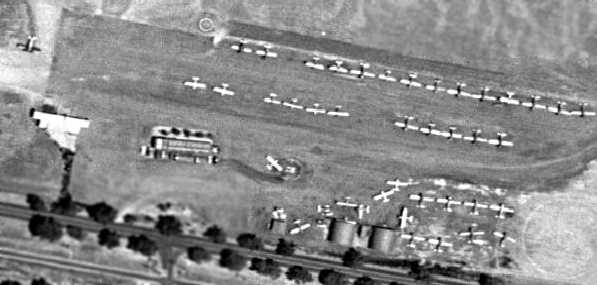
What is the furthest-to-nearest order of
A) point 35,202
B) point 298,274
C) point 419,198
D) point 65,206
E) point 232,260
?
point 419,198, point 298,274, point 232,260, point 65,206, point 35,202

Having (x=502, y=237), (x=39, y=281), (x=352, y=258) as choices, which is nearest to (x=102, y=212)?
(x=39, y=281)

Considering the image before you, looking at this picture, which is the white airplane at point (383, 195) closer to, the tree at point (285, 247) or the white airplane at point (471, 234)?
the white airplane at point (471, 234)

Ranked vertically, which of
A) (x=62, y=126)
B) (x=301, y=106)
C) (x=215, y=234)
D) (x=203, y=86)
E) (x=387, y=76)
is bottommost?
(x=215, y=234)

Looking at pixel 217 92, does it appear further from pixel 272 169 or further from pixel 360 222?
pixel 360 222

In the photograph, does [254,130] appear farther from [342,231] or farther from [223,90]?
[342,231]

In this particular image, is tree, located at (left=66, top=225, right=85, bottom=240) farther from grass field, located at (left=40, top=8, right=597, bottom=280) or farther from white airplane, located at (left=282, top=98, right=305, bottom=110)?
white airplane, located at (left=282, top=98, right=305, bottom=110)

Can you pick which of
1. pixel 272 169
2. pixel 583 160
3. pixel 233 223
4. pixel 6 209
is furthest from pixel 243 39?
pixel 583 160
